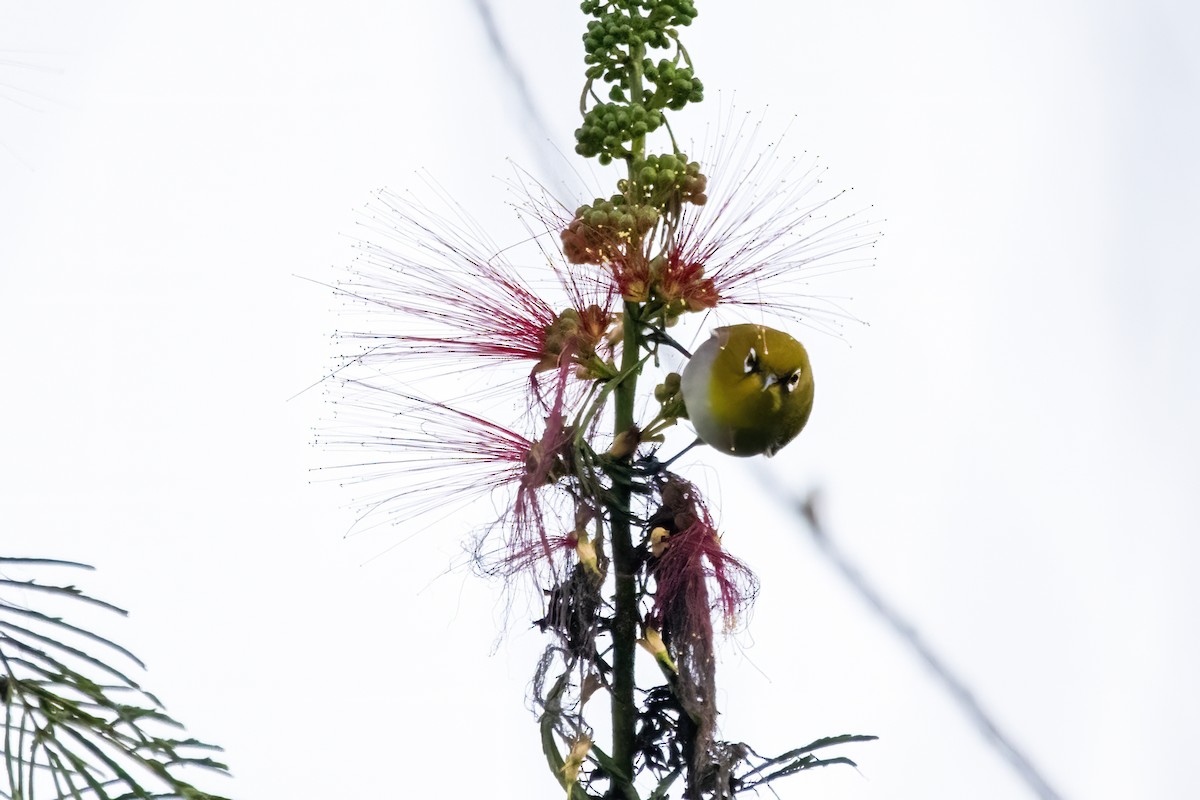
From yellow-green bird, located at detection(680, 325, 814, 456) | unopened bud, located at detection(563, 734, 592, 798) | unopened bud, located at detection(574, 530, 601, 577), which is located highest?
yellow-green bird, located at detection(680, 325, 814, 456)

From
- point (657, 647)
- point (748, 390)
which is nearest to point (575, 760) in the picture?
point (657, 647)

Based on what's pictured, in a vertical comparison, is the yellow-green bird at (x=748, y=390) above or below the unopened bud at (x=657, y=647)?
above

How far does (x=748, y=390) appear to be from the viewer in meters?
0.61

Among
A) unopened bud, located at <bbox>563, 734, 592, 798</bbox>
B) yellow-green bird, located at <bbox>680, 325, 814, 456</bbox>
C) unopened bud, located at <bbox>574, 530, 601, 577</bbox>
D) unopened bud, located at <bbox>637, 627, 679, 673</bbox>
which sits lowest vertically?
unopened bud, located at <bbox>563, 734, 592, 798</bbox>

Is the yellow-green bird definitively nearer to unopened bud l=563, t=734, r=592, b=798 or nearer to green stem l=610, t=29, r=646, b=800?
green stem l=610, t=29, r=646, b=800

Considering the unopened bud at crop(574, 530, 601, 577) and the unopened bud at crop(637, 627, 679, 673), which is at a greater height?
the unopened bud at crop(574, 530, 601, 577)

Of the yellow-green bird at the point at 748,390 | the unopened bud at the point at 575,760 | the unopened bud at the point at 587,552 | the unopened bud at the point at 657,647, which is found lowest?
the unopened bud at the point at 575,760

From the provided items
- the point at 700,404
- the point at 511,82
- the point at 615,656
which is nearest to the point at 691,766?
the point at 615,656

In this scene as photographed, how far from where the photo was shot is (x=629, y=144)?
0.69 meters

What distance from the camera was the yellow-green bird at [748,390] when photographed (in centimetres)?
61

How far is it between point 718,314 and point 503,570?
16cm

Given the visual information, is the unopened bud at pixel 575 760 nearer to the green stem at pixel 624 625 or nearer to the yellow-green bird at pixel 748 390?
the green stem at pixel 624 625

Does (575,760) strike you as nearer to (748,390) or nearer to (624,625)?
(624,625)

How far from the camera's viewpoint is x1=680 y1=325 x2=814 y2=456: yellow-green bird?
0.61 meters
